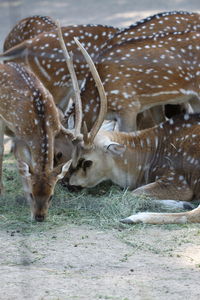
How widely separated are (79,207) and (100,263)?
1170 mm

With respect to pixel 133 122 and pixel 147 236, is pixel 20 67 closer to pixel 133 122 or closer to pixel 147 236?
pixel 133 122

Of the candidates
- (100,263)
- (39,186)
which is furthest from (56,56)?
(100,263)

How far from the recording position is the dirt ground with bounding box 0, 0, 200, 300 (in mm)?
4105

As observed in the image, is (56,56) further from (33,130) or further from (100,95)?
(33,130)

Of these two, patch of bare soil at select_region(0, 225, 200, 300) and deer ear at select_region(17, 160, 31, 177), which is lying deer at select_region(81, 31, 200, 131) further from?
patch of bare soil at select_region(0, 225, 200, 300)

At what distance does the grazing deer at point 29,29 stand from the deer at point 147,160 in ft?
6.33

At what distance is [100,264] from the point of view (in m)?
4.55

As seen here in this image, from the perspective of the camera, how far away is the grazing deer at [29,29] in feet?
25.6

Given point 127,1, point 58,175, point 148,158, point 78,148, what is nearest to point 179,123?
point 148,158

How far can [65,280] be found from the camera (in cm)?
427

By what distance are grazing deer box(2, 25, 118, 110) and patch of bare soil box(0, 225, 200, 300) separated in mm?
2090

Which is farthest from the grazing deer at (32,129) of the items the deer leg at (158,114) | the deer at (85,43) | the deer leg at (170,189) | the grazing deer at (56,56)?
the deer leg at (158,114)

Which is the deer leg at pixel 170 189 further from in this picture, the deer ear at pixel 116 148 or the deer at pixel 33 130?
the deer at pixel 33 130

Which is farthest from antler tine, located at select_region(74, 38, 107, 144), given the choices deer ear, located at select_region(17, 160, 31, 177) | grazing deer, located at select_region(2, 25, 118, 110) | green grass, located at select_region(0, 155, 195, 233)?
grazing deer, located at select_region(2, 25, 118, 110)
